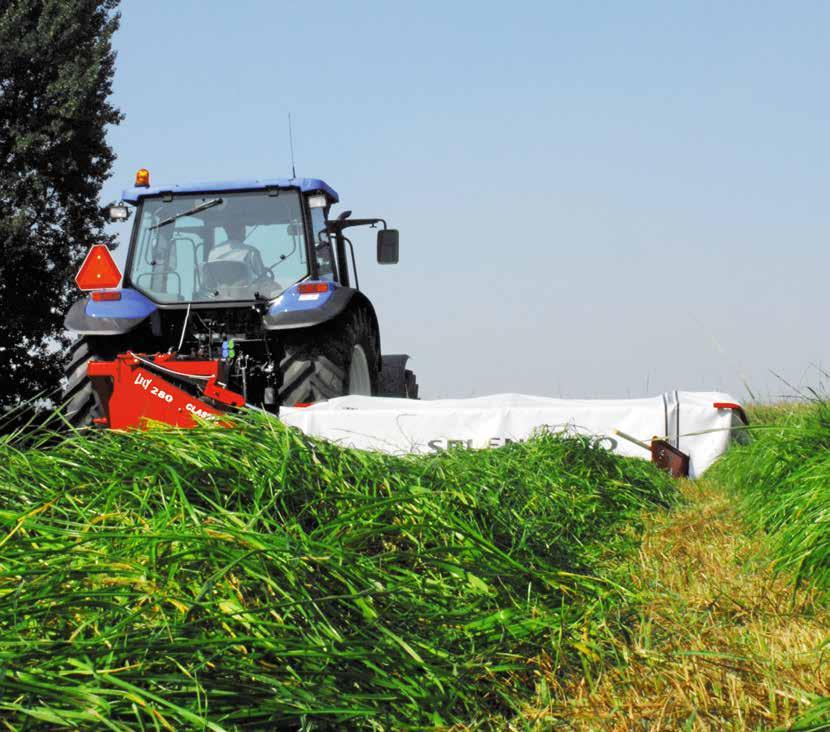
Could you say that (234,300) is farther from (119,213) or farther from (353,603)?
(353,603)

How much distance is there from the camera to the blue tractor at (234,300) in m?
6.90

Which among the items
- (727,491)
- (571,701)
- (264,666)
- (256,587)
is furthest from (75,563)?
(727,491)

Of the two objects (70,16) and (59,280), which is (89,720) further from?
(70,16)

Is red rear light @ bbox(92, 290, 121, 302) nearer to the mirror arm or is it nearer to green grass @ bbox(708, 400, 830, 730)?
the mirror arm

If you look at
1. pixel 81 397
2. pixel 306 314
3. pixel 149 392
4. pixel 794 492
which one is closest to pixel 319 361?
pixel 306 314

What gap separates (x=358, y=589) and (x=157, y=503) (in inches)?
27.2

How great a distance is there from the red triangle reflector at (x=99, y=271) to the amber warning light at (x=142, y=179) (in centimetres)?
99

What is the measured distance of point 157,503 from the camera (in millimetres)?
2617

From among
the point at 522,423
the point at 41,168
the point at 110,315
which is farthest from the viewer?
the point at 41,168

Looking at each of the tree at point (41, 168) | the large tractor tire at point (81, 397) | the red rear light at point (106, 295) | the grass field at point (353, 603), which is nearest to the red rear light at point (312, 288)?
the red rear light at point (106, 295)

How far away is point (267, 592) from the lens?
2059mm

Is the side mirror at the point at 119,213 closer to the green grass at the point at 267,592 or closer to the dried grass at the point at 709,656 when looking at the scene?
the green grass at the point at 267,592

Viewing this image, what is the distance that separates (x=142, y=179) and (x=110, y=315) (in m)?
1.40

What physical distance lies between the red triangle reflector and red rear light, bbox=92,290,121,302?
0.06m
